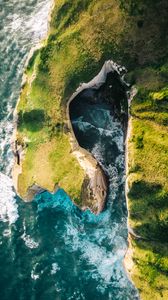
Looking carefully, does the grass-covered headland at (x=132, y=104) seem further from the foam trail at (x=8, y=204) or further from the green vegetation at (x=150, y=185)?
the foam trail at (x=8, y=204)

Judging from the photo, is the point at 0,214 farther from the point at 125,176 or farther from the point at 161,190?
the point at 161,190

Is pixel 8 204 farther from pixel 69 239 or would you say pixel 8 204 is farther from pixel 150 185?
pixel 150 185

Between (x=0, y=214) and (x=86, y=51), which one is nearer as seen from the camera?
(x=86, y=51)

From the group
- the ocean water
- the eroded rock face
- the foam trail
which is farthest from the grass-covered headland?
the ocean water

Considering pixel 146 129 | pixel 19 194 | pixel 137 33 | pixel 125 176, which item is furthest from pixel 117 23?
pixel 19 194

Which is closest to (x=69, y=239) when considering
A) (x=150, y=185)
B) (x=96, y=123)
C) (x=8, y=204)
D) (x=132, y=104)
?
(x=8, y=204)
